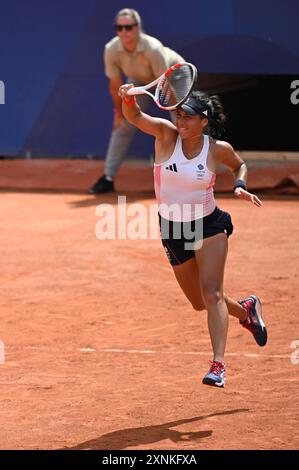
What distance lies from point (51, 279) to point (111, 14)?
5.30 m

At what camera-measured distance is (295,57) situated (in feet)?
48.2

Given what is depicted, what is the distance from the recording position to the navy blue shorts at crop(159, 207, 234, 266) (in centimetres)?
715

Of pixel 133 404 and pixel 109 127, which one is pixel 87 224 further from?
pixel 133 404

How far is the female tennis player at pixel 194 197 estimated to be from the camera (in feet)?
23.2

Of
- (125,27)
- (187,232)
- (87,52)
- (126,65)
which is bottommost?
(87,52)

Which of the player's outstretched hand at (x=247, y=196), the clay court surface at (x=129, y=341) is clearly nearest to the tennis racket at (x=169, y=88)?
the player's outstretched hand at (x=247, y=196)

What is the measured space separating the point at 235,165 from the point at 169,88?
2.40ft

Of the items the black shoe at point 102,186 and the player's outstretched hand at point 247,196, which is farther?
the black shoe at point 102,186

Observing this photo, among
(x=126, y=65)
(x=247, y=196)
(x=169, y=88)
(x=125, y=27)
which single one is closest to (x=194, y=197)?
(x=247, y=196)

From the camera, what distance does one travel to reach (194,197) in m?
7.16

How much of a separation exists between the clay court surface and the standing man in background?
62cm

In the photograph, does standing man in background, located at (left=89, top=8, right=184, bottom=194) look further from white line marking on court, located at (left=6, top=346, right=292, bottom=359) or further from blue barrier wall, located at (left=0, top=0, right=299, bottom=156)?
white line marking on court, located at (left=6, top=346, right=292, bottom=359)

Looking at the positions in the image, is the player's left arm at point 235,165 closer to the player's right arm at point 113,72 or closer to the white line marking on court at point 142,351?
the white line marking on court at point 142,351

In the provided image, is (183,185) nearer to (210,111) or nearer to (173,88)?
(210,111)
